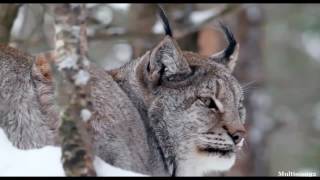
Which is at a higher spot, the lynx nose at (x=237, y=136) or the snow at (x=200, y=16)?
the lynx nose at (x=237, y=136)

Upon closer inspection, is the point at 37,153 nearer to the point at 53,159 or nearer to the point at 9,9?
the point at 53,159

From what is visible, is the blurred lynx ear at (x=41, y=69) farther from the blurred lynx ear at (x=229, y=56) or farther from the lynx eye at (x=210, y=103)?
the blurred lynx ear at (x=229, y=56)

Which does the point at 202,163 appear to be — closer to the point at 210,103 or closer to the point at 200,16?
the point at 210,103

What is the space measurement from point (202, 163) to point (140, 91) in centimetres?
63

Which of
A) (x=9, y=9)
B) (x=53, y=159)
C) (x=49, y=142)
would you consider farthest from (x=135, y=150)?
(x=9, y=9)

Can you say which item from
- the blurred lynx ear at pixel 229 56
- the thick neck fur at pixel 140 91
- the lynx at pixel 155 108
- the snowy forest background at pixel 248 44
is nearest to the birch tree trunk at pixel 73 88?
the lynx at pixel 155 108

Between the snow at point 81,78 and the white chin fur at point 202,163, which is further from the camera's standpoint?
the white chin fur at point 202,163

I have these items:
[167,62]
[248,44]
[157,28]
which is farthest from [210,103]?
[248,44]

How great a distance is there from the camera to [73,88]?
4.42 metres

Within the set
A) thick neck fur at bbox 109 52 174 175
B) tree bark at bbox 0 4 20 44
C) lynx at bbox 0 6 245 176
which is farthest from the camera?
tree bark at bbox 0 4 20 44

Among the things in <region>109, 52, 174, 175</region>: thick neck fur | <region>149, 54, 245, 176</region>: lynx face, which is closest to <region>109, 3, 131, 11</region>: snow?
<region>109, 52, 174, 175</region>: thick neck fur

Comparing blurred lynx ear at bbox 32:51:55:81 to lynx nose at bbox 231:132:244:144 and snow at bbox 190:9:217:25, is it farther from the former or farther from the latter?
snow at bbox 190:9:217:25

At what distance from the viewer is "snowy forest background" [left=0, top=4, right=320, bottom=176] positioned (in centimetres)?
940

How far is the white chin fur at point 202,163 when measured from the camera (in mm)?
5992
